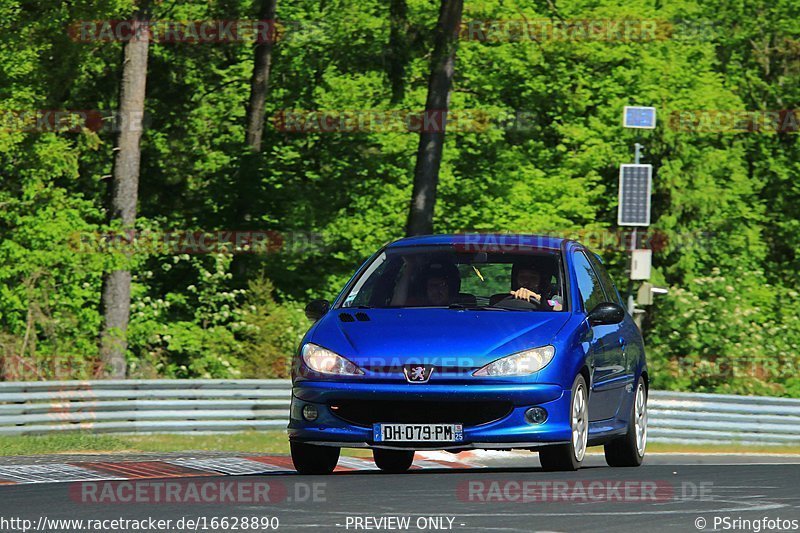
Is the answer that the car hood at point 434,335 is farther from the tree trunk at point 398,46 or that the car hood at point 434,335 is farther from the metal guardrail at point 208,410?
the tree trunk at point 398,46

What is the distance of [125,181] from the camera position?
32188mm

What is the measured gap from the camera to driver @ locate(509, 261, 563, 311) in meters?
12.7

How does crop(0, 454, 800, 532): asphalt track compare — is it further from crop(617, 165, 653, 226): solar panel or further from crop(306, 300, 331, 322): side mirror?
crop(617, 165, 653, 226): solar panel

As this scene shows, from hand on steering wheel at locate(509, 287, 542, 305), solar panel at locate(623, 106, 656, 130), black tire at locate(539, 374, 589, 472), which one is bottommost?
black tire at locate(539, 374, 589, 472)

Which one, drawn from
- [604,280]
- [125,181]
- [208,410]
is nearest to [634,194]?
[208,410]

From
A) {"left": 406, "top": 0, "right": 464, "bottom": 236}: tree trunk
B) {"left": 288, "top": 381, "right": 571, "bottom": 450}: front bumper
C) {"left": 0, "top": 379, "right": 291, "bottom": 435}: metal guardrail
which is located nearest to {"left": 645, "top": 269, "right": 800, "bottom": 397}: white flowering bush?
{"left": 406, "top": 0, "right": 464, "bottom": 236}: tree trunk

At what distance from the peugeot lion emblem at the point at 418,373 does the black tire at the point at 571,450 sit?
1.09 m

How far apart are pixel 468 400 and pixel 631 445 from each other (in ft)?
9.85

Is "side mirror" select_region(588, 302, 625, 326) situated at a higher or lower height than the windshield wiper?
lower

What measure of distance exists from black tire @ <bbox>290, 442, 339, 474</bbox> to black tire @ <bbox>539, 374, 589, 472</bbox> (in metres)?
1.60

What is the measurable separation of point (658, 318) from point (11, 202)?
16.6m

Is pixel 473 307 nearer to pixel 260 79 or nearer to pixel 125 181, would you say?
pixel 125 181

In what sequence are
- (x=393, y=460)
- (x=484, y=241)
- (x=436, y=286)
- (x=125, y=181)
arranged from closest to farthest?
(x=436, y=286)
(x=484, y=241)
(x=393, y=460)
(x=125, y=181)

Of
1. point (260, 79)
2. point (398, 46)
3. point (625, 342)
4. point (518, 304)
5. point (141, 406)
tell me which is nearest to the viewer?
point (518, 304)
